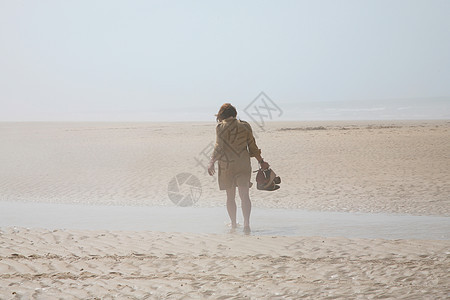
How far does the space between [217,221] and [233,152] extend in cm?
150

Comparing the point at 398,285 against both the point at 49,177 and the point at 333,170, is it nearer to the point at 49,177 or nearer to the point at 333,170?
the point at 333,170

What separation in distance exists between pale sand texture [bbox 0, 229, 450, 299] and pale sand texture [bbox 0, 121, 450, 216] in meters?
3.27

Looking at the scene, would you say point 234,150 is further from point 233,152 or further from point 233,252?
point 233,252

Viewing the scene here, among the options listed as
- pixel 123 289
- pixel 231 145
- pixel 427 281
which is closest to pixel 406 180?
pixel 231 145

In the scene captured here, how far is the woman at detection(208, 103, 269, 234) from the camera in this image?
6425 mm

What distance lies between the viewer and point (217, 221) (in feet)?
24.7

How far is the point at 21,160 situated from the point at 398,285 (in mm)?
13988

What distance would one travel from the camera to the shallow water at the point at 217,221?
670 centimetres

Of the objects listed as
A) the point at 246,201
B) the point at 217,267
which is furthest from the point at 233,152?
the point at 217,267

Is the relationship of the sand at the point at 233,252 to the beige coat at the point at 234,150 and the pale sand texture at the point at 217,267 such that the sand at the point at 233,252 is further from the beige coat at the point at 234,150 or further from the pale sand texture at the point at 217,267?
the beige coat at the point at 234,150

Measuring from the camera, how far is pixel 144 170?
13172 mm

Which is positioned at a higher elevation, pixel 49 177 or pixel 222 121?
pixel 222 121

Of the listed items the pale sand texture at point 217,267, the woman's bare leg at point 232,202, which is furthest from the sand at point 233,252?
the woman's bare leg at point 232,202

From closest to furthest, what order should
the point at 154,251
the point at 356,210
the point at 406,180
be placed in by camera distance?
the point at 154,251
the point at 356,210
the point at 406,180
